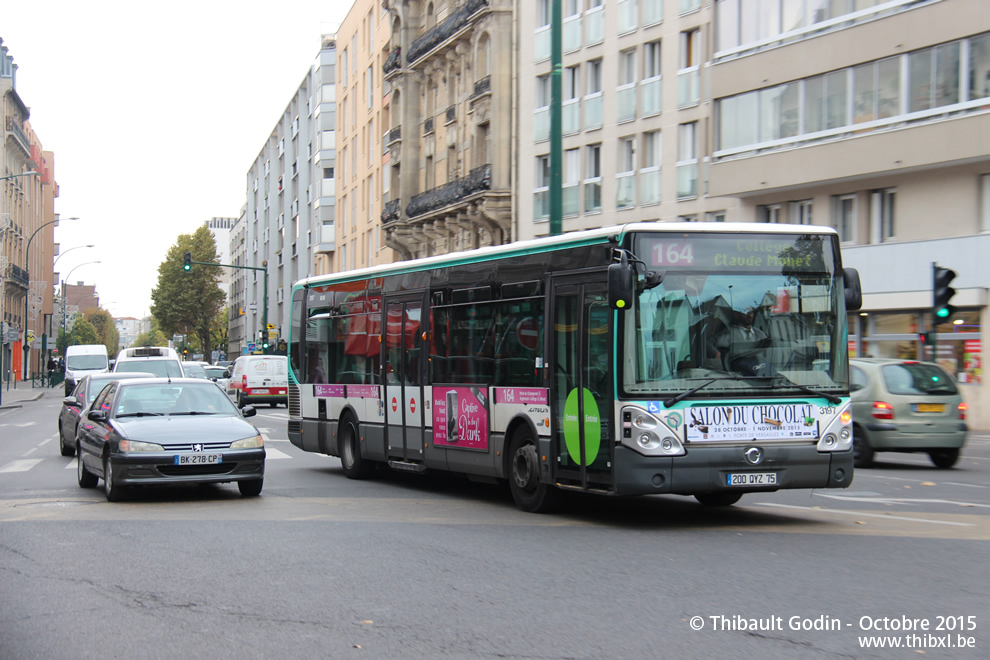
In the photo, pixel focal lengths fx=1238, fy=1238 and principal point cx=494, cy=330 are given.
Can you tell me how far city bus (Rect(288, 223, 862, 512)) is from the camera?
36.4ft

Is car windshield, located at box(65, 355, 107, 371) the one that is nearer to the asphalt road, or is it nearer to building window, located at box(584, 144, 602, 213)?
building window, located at box(584, 144, 602, 213)

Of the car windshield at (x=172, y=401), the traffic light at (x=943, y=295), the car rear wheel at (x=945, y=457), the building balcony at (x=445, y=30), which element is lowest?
the car rear wheel at (x=945, y=457)

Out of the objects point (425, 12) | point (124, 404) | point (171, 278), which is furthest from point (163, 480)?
point (171, 278)

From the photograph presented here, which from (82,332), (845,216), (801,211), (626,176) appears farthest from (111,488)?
(82,332)

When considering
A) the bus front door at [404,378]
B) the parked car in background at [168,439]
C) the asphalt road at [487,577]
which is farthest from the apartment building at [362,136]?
the asphalt road at [487,577]

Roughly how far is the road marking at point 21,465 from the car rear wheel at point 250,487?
19.8 ft

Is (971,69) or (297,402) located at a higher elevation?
(971,69)

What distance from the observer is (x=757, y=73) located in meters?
34.1

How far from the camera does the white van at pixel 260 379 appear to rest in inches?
1778

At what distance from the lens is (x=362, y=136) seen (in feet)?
228

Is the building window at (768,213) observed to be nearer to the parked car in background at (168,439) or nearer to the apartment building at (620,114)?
the apartment building at (620,114)

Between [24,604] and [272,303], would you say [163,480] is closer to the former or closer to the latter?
[24,604]

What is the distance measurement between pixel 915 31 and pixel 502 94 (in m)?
19.6

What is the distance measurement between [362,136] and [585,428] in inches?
2352
